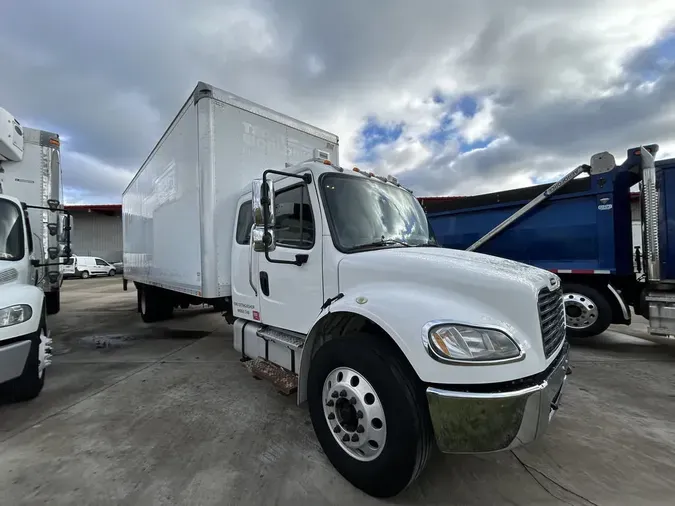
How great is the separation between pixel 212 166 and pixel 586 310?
245 inches

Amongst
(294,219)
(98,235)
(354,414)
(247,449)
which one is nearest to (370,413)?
(354,414)

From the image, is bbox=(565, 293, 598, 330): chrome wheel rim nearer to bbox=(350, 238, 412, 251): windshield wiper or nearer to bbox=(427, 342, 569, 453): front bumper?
bbox=(350, 238, 412, 251): windshield wiper

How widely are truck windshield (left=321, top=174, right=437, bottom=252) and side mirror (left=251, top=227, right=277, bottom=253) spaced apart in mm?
532

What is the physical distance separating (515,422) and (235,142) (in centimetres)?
423

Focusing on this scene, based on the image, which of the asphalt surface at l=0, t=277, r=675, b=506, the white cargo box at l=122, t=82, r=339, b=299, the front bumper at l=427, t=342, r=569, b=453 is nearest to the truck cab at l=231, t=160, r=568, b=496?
the front bumper at l=427, t=342, r=569, b=453

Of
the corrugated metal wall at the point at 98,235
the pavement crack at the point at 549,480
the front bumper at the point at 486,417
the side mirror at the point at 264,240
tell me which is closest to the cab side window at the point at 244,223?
the side mirror at the point at 264,240

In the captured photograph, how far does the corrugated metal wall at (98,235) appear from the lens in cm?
3388

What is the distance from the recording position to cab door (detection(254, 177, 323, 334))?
9.88ft

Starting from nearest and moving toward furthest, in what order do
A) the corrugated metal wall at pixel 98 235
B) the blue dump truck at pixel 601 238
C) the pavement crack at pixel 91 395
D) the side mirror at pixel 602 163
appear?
the pavement crack at pixel 91 395 → the blue dump truck at pixel 601 238 → the side mirror at pixel 602 163 → the corrugated metal wall at pixel 98 235

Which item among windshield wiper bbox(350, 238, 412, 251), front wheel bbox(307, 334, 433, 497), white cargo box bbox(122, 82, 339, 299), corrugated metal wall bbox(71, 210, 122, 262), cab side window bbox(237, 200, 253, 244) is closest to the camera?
front wheel bbox(307, 334, 433, 497)

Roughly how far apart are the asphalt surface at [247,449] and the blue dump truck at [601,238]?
3.42ft

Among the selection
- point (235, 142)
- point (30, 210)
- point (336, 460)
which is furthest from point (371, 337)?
point (30, 210)

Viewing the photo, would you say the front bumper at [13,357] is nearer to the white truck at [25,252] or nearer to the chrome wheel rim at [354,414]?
the white truck at [25,252]

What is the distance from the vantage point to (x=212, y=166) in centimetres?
439
